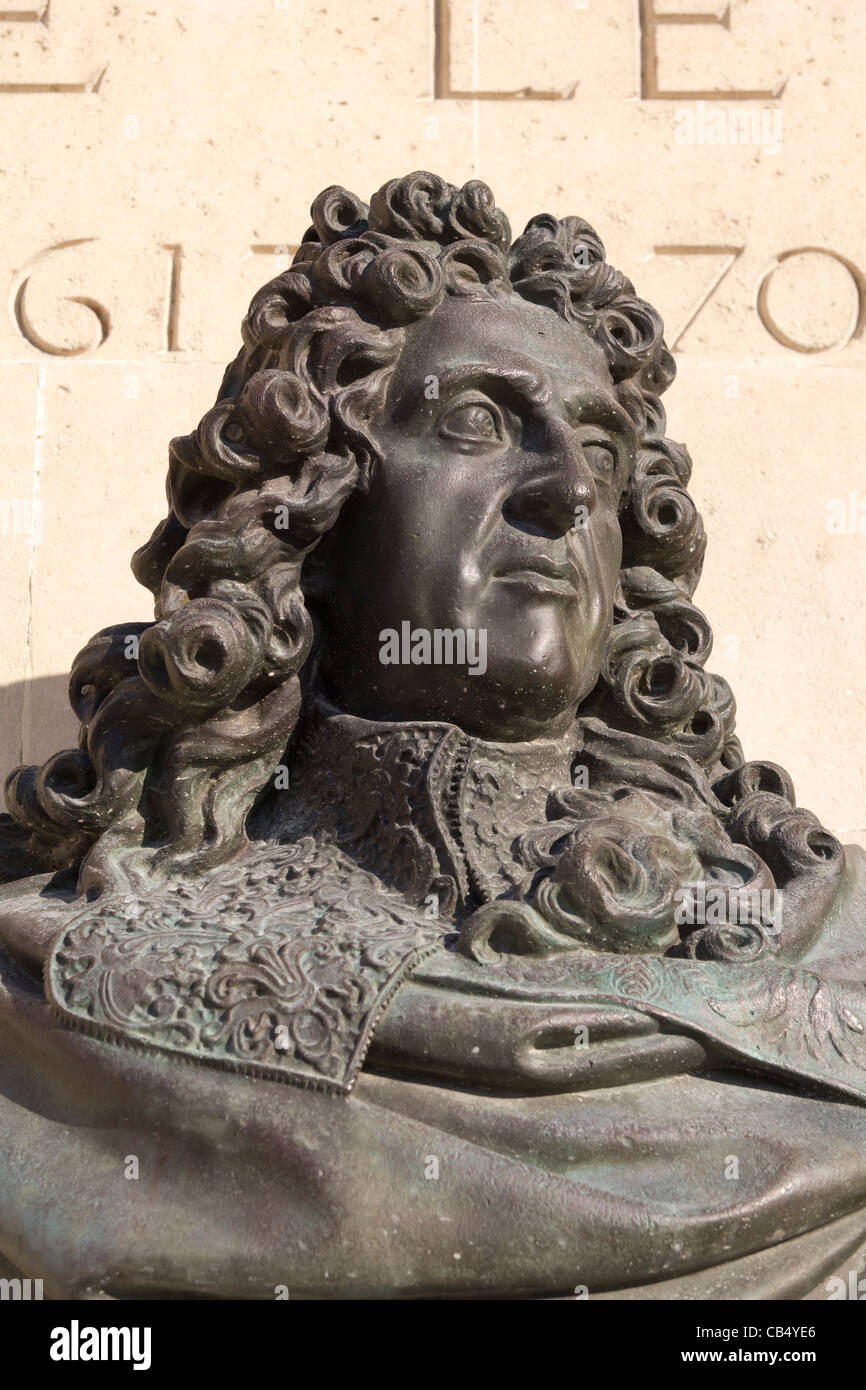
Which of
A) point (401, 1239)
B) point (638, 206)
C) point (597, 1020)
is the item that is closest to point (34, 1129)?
point (401, 1239)

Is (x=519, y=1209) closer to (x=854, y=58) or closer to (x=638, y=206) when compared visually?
(x=638, y=206)

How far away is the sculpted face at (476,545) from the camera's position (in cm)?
327

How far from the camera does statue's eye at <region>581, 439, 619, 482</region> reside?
3.57 m

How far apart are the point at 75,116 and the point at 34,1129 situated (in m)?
3.27

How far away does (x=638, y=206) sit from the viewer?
202 inches

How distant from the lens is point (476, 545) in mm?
3291

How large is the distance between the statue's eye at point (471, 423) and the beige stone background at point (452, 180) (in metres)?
1.58

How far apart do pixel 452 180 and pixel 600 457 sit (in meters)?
1.80

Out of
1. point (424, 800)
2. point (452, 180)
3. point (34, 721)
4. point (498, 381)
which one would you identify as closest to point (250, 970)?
point (424, 800)

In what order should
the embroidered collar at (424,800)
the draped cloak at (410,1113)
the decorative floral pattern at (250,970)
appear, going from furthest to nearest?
the embroidered collar at (424,800)
the decorative floral pattern at (250,970)
the draped cloak at (410,1113)

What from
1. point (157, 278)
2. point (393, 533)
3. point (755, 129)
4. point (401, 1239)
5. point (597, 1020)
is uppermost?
point (755, 129)
